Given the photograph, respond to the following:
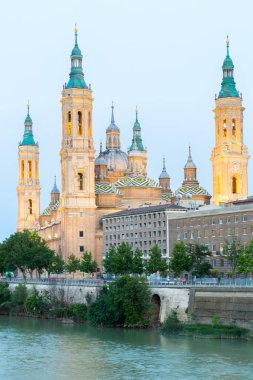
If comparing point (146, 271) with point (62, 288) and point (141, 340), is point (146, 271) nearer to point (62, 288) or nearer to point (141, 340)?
point (62, 288)

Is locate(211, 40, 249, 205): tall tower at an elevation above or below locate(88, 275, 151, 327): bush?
above

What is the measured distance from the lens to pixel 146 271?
329 ft

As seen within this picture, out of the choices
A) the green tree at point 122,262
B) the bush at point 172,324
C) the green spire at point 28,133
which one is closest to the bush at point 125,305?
the bush at point 172,324

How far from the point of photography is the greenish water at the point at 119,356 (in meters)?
60.7

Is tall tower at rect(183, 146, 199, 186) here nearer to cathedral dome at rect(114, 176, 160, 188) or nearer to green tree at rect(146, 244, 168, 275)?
cathedral dome at rect(114, 176, 160, 188)

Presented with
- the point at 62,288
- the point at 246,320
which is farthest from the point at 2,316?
the point at 246,320

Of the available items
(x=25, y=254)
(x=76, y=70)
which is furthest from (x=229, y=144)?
(x=25, y=254)

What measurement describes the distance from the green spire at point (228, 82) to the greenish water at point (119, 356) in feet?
198

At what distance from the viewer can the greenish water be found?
60.7 metres

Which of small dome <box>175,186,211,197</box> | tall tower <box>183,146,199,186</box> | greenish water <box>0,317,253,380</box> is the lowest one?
greenish water <box>0,317,253,380</box>

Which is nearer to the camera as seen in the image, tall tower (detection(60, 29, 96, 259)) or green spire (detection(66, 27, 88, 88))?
tall tower (detection(60, 29, 96, 259))

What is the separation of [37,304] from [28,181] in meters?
82.4

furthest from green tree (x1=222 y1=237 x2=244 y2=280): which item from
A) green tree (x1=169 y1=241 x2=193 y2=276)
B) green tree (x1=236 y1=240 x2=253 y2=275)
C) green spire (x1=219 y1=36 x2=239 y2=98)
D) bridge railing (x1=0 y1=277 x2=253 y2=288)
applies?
green spire (x1=219 y1=36 x2=239 y2=98)

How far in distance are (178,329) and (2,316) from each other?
32754 millimetres
